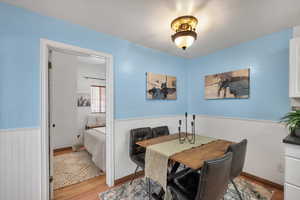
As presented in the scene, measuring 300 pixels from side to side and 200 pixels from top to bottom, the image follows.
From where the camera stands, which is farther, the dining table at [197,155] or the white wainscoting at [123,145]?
the white wainscoting at [123,145]

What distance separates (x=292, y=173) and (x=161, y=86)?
2.25 metres

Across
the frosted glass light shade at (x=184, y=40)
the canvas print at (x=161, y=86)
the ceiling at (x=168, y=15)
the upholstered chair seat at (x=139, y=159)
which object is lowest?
the upholstered chair seat at (x=139, y=159)

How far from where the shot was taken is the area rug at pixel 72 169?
7.35 feet

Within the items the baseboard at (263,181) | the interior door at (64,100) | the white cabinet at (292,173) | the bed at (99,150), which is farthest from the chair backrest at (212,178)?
the interior door at (64,100)

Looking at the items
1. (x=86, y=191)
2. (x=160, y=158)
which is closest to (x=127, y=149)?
(x=86, y=191)

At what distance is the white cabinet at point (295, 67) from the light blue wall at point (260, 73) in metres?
0.36

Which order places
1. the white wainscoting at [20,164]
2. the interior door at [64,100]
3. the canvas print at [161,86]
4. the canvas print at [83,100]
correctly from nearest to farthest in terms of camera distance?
the white wainscoting at [20,164] → the canvas print at [161,86] → the interior door at [64,100] → the canvas print at [83,100]

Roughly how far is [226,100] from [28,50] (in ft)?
10.8

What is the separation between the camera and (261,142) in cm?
222

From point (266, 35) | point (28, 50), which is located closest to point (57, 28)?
point (28, 50)

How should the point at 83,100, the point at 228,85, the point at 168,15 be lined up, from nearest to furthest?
the point at 168,15 → the point at 228,85 → the point at 83,100

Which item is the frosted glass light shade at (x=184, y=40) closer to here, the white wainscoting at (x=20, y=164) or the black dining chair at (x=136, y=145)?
the black dining chair at (x=136, y=145)

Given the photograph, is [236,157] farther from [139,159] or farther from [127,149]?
[127,149]

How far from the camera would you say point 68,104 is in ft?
12.4
